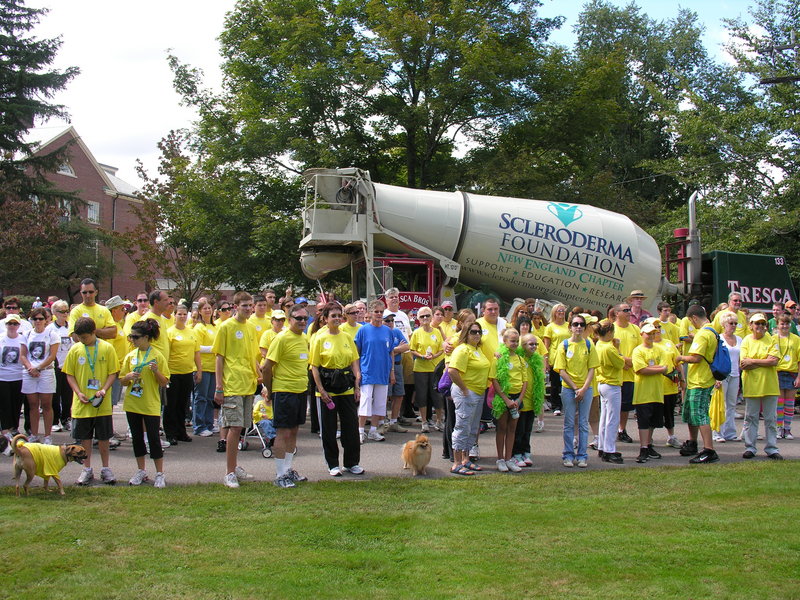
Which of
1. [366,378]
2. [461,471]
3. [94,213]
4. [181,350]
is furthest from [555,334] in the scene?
[94,213]

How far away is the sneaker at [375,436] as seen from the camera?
996 cm

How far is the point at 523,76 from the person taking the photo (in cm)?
2141

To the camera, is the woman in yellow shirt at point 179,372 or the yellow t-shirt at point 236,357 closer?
the yellow t-shirt at point 236,357

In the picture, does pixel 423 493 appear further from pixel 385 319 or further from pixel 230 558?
pixel 385 319

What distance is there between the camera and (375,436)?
9.98 metres

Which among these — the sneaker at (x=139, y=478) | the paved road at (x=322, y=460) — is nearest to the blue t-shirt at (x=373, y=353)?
the paved road at (x=322, y=460)

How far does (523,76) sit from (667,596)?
18.9m

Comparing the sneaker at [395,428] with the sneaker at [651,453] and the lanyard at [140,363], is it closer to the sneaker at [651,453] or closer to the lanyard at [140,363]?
the sneaker at [651,453]

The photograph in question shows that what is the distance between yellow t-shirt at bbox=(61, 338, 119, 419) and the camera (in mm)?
7227

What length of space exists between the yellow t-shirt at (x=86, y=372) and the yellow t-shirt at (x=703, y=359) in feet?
21.5

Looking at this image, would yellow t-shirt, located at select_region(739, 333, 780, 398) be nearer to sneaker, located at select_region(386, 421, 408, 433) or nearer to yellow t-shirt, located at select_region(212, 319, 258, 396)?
sneaker, located at select_region(386, 421, 408, 433)

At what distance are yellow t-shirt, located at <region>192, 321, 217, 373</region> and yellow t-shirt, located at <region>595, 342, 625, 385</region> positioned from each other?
16.7 ft

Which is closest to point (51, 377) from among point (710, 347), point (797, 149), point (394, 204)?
point (394, 204)

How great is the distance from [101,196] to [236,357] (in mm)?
42641
